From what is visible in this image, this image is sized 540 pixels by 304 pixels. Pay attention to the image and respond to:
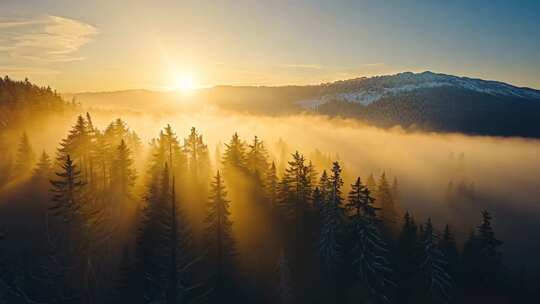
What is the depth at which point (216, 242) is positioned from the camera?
4431 cm

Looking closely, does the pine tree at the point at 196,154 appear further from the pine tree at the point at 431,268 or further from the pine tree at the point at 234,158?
the pine tree at the point at 431,268

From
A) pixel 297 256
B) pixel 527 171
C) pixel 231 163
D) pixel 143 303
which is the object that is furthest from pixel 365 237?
pixel 527 171

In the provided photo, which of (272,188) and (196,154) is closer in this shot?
(272,188)

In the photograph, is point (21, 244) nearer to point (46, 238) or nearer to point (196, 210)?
point (46, 238)

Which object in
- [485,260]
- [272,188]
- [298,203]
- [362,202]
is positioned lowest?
[485,260]

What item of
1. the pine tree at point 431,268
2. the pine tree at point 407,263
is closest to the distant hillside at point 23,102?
the pine tree at point 407,263

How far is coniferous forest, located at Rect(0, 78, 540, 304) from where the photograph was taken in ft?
124

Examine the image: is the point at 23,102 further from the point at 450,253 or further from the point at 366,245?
the point at 450,253

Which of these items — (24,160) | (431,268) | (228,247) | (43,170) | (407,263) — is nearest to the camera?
(431,268)

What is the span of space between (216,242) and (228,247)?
1334 mm

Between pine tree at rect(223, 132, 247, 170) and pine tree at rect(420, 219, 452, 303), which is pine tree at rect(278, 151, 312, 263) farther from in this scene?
pine tree at rect(420, 219, 452, 303)

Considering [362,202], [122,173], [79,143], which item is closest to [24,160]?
[79,143]

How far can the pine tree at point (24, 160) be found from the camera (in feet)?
211

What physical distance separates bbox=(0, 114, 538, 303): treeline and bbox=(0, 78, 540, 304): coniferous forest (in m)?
0.15
